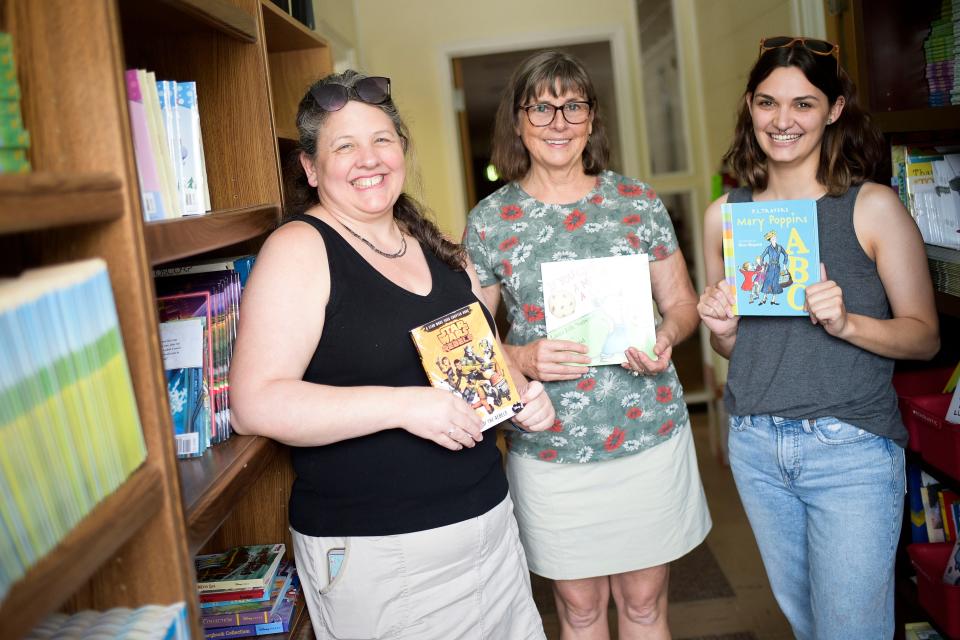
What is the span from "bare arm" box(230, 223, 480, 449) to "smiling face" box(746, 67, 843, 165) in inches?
38.1

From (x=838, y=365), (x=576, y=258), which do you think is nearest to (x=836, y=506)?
(x=838, y=365)

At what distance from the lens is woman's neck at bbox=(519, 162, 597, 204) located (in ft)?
7.02

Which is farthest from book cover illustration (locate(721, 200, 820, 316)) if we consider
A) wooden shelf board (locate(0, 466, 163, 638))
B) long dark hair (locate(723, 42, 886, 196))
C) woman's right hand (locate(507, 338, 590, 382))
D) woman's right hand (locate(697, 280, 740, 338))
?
wooden shelf board (locate(0, 466, 163, 638))

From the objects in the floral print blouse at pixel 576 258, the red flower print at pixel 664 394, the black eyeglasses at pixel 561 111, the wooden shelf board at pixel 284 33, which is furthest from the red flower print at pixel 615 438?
the wooden shelf board at pixel 284 33

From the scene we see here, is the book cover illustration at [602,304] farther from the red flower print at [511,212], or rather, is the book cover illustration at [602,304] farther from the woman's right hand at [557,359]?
the red flower print at [511,212]

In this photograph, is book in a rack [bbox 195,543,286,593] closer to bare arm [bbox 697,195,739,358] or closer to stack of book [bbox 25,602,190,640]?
stack of book [bbox 25,602,190,640]

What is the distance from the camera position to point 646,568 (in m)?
2.16

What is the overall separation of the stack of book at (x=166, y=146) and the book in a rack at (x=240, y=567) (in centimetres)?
75

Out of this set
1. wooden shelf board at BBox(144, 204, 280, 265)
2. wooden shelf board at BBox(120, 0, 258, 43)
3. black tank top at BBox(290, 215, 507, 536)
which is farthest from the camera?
black tank top at BBox(290, 215, 507, 536)

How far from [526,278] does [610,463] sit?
0.51 metres

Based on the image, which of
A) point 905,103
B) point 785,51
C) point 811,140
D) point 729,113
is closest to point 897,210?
point 811,140

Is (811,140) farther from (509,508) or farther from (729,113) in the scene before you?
(729,113)

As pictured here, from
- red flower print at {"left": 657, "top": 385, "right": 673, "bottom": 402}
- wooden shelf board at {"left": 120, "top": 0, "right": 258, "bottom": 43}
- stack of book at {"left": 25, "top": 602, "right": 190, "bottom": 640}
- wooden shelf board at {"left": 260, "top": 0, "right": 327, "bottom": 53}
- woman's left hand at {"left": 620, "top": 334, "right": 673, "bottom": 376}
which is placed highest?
wooden shelf board at {"left": 260, "top": 0, "right": 327, "bottom": 53}

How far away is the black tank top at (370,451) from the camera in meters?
1.56
